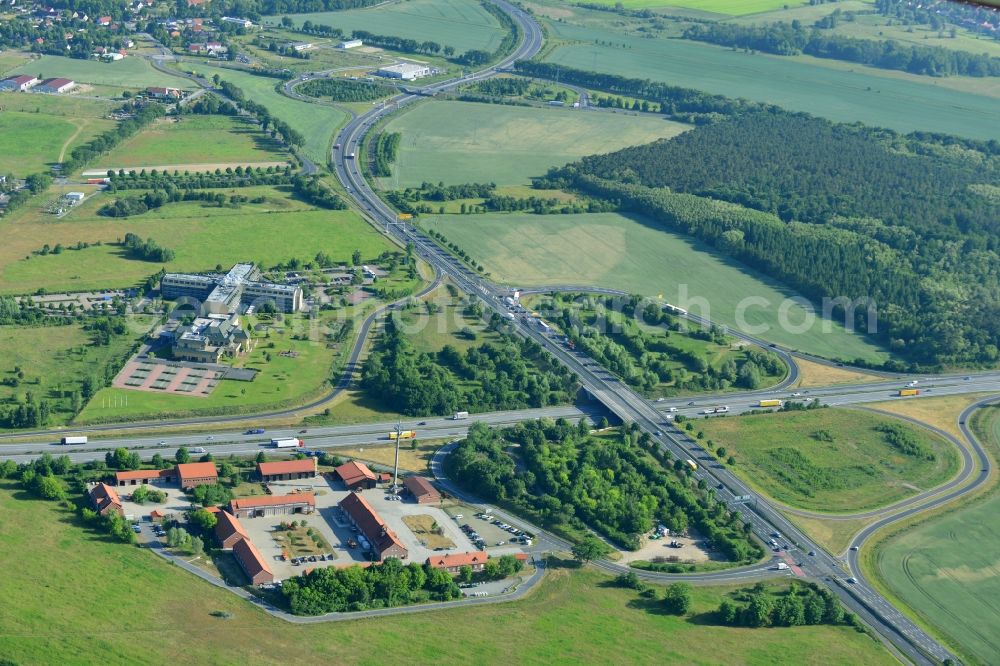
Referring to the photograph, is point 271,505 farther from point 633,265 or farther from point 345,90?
Result: point 345,90

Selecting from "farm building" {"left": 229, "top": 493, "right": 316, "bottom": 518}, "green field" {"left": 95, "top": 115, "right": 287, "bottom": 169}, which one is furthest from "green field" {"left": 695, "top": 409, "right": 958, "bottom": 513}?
"green field" {"left": 95, "top": 115, "right": 287, "bottom": 169}

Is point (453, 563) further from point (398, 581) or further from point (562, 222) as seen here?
point (562, 222)

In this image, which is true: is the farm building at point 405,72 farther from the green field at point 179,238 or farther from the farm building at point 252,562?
the farm building at point 252,562

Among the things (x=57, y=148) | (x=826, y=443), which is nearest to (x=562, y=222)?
(x=826, y=443)

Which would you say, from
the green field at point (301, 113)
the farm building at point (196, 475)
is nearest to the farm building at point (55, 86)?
the green field at point (301, 113)

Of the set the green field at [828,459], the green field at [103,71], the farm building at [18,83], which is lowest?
the green field at [828,459]

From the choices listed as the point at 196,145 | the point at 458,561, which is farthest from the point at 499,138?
the point at 458,561

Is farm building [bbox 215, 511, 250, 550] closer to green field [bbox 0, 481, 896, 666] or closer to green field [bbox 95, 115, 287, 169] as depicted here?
green field [bbox 0, 481, 896, 666]
